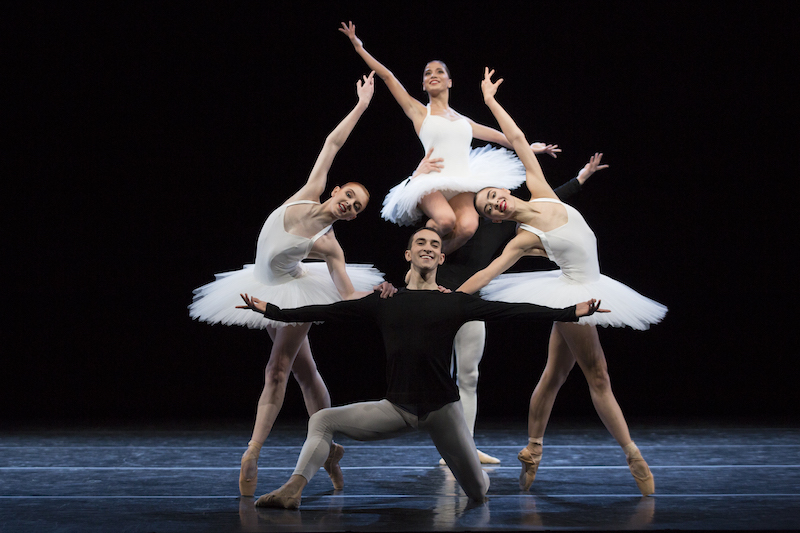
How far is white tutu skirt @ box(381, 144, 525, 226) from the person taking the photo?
3363 millimetres

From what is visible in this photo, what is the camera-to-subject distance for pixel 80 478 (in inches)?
119

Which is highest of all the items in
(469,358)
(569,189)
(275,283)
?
(569,189)

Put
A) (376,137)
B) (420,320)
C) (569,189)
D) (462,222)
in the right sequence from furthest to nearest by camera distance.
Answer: (376,137), (569,189), (462,222), (420,320)

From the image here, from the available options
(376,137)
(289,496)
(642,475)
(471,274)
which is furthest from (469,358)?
(376,137)

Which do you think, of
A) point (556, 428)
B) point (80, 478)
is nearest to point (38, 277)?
point (80, 478)

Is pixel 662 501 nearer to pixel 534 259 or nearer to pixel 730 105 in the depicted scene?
pixel 534 259

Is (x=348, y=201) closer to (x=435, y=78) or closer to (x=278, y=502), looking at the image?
(x=435, y=78)

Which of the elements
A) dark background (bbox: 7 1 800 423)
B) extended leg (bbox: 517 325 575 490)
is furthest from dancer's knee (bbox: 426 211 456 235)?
dark background (bbox: 7 1 800 423)

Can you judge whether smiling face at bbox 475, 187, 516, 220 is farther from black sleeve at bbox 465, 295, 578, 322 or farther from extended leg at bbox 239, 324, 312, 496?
extended leg at bbox 239, 324, 312, 496

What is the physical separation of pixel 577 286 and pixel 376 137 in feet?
8.44

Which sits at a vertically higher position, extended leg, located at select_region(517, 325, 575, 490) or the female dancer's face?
the female dancer's face

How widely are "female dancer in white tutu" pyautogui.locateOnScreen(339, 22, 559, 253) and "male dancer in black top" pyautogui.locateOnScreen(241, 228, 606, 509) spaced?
835mm

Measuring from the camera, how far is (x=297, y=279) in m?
3.20

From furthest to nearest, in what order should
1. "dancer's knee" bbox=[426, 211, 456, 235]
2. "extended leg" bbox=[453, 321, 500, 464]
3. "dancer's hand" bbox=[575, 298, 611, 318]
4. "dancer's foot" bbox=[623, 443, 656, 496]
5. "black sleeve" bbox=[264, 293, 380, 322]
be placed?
"extended leg" bbox=[453, 321, 500, 464], "dancer's knee" bbox=[426, 211, 456, 235], "dancer's foot" bbox=[623, 443, 656, 496], "black sleeve" bbox=[264, 293, 380, 322], "dancer's hand" bbox=[575, 298, 611, 318]
